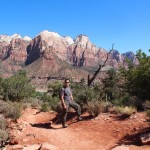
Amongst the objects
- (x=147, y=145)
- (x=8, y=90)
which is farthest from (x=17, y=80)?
(x=147, y=145)

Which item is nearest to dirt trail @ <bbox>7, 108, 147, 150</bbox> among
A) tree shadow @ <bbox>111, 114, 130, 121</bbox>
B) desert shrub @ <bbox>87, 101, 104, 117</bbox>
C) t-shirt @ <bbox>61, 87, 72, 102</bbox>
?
tree shadow @ <bbox>111, 114, 130, 121</bbox>

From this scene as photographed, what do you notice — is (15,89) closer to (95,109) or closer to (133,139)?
(95,109)

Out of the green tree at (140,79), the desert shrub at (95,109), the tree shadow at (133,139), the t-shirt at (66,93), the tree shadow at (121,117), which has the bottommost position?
the tree shadow at (133,139)

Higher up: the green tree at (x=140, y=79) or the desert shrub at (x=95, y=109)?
the green tree at (x=140, y=79)

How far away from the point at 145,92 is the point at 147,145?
21.9 feet

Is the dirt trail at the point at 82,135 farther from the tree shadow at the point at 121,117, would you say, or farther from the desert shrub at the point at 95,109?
the desert shrub at the point at 95,109

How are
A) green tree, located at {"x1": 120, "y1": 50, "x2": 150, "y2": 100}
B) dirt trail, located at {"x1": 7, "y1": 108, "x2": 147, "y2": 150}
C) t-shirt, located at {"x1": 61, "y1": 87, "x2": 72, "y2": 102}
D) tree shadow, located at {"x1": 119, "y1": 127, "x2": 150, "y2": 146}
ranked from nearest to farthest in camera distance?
tree shadow, located at {"x1": 119, "y1": 127, "x2": 150, "y2": 146}
dirt trail, located at {"x1": 7, "y1": 108, "x2": 147, "y2": 150}
t-shirt, located at {"x1": 61, "y1": 87, "x2": 72, "y2": 102}
green tree, located at {"x1": 120, "y1": 50, "x2": 150, "y2": 100}

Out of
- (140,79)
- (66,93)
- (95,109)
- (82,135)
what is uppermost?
(140,79)

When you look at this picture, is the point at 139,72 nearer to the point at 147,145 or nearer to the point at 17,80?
the point at 147,145

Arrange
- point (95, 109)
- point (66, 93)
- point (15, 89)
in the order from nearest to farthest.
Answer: point (66, 93), point (95, 109), point (15, 89)

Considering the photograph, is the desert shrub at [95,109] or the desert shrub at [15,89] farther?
the desert shrub at [15,89]

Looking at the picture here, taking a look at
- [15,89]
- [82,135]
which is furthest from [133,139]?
[15,89]

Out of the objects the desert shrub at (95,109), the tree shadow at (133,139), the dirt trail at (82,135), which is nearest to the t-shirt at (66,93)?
the dirt trail at (82,135)

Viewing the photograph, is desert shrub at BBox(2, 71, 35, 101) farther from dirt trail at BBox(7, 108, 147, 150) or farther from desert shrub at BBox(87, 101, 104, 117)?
dirt trail at BBox(7, 108, 147, 150)
